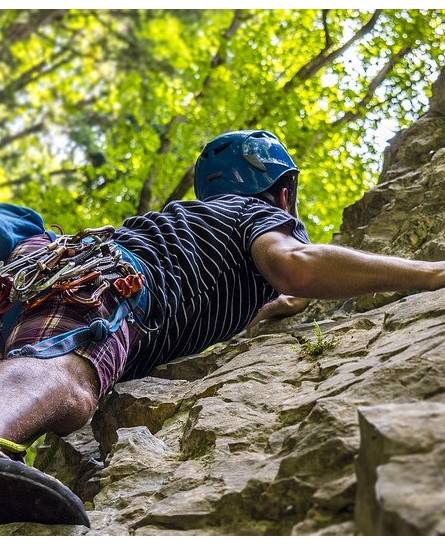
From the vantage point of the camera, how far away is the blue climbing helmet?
5426mm

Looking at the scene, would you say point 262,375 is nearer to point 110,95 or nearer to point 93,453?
point 93,453

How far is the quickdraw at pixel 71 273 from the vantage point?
149 inches

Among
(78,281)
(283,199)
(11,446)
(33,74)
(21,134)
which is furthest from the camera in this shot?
(33,74)

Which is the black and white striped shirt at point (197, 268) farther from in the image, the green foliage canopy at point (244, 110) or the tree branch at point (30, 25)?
the tree branch at point (30, 25)

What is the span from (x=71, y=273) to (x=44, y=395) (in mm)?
748

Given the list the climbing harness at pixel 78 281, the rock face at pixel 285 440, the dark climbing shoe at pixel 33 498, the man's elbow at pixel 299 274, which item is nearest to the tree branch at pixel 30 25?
the rock face at pixel 285 440

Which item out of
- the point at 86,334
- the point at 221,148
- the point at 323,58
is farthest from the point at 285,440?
the point at 323,58

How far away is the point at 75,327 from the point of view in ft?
12.1

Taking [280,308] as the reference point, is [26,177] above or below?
above

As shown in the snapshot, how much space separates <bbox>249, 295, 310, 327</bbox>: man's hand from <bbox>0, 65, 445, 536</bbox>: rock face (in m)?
0.36

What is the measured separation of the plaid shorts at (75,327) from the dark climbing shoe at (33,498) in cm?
94

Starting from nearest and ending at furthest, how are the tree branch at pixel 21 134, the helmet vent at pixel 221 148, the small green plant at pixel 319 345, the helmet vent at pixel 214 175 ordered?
the small green plant at pixel 319 345
the helmet vent at pixel 214 175
the helmet vent at pixel 221 148
the tree branch at pixel 21 134

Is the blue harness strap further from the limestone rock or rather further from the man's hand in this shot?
the limestone rock

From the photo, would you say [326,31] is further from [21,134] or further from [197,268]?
[21,134]
